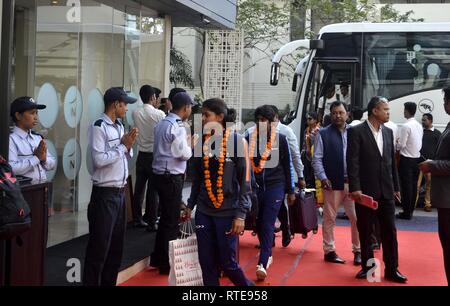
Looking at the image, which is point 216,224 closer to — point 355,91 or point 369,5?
point 355,91

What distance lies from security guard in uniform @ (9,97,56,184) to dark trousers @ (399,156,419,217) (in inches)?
286

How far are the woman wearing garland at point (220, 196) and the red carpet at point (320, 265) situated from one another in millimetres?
1509

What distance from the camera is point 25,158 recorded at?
5484 mm

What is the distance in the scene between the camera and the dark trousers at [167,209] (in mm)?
6785

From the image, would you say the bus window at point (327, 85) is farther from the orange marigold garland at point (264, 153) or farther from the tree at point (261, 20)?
the tree at point (261, 20)

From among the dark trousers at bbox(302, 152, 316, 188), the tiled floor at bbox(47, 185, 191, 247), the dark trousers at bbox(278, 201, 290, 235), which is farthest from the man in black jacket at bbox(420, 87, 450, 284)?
the dark trousers at bbox(302, 152, 316, 188)

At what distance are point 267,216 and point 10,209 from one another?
11.0 ft

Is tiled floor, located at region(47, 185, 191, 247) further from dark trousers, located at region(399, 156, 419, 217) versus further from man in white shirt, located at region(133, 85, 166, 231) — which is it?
dark trousers, located at region(399, 156, 419, 217)

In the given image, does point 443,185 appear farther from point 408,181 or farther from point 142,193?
point 408,181

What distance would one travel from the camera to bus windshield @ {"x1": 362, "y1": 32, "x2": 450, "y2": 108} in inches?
529

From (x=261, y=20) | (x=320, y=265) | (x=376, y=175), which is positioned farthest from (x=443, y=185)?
(x=261, y=20)

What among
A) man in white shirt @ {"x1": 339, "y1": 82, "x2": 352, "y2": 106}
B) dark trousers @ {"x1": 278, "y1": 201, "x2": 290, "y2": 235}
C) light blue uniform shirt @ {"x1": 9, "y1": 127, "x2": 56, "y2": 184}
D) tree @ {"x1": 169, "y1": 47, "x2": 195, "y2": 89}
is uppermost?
tree @ {"x1": 169, "y1": 47, "x2": 195, "y2": 89}
